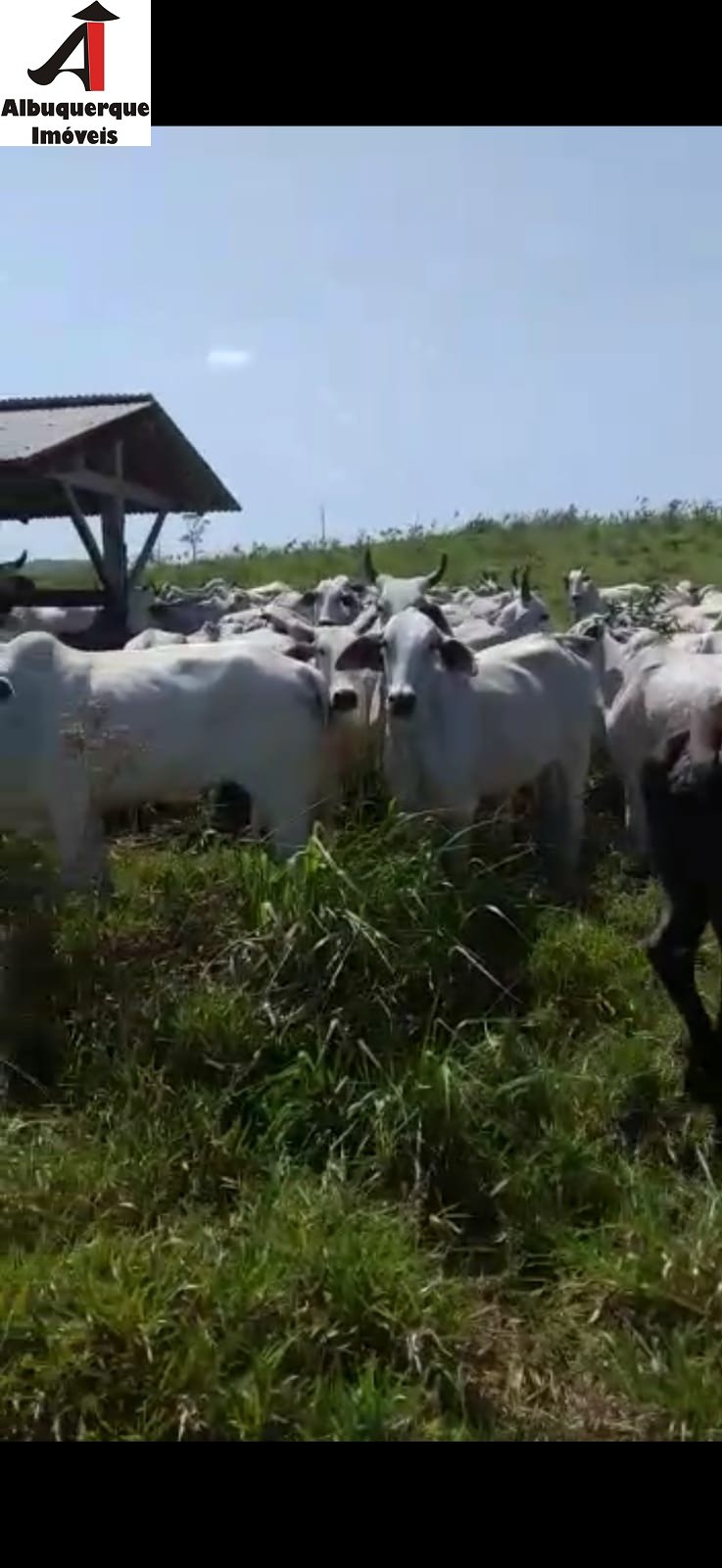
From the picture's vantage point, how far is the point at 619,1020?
5469mm

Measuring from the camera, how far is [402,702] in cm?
636

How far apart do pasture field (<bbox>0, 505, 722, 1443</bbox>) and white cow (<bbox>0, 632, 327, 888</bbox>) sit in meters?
0.27

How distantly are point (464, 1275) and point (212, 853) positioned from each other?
2.40 meters

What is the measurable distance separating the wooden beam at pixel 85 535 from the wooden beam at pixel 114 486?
10 cm

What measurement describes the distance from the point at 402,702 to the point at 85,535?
6277 mm

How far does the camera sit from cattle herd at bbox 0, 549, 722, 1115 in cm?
502

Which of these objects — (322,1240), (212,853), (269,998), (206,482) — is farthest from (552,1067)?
(206,482)

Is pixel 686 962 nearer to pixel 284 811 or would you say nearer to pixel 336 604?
pixel 284 811

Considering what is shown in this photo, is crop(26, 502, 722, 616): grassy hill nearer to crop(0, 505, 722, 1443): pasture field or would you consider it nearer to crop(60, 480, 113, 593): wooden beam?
crop(60, 480, 113, 593): wooden beam

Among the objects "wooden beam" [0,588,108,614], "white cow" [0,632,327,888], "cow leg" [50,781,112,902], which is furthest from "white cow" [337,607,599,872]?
"wooden beam" [0,588,108,614]

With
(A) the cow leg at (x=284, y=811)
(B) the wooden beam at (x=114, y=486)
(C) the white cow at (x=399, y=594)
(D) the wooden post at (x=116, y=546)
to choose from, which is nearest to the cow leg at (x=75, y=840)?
(A) the cow leg at (x=284, y=811)
